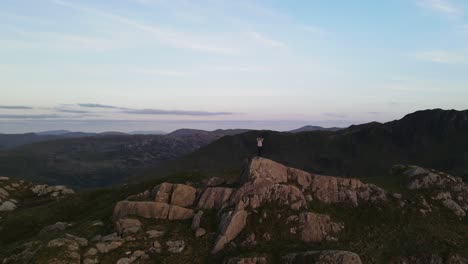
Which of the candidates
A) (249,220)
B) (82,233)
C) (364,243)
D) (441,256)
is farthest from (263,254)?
(82,233)

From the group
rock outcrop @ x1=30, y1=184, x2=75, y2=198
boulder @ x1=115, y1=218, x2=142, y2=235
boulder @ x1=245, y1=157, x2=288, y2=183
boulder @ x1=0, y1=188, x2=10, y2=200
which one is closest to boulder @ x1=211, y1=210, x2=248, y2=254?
boulder @ x1=245, y1=157, x2=288, y2=183

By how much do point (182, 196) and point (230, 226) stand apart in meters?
8.01

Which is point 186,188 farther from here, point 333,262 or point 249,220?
point 333,262

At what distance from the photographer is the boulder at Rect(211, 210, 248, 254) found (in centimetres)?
3103

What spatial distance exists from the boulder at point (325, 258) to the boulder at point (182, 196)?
13.6 meters

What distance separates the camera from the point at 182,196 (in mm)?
38219

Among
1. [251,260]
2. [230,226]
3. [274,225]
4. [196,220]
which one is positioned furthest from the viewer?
[196,220]

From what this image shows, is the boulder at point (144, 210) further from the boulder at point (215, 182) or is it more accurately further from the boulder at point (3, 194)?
the boulder at point (3, 194)

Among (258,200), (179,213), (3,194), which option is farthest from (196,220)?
(3,194)

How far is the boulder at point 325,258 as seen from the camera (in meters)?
26.2

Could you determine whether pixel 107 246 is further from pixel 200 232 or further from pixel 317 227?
pixel 317 227

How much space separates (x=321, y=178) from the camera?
127ft

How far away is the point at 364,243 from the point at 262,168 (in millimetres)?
11888

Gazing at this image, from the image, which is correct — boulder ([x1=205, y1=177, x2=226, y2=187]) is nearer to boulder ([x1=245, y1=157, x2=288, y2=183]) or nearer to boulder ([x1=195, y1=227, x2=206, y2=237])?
boulder ([x1=245, y1=157, x2=288, y2=183])
